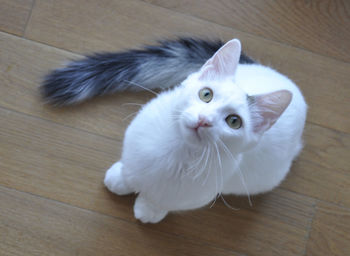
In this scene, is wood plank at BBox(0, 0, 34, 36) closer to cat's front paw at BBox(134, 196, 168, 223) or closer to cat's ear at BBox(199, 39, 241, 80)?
cat's front paw at BBox(134, 196, 168, 223)

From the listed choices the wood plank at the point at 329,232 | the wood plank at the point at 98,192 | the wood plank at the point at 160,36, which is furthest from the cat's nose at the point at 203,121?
the wood plank at the point at 329,232

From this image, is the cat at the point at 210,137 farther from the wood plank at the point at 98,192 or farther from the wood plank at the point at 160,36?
the wood plank at the point at 160,36

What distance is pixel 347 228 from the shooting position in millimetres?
1538

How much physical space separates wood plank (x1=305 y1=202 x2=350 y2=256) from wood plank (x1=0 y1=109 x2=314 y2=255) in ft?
0.16

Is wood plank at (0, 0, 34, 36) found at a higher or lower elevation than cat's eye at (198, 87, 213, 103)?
lower

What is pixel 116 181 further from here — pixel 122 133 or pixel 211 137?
pixel 211 137

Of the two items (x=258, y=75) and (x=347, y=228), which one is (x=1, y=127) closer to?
(x=258, y=75)

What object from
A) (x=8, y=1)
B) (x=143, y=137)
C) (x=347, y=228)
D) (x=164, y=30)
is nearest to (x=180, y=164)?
(x=143, y=137)

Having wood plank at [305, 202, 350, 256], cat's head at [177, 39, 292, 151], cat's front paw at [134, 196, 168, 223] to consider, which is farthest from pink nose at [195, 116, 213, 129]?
wood plank at [305, 202, 350, 256]

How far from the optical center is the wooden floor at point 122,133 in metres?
1.41

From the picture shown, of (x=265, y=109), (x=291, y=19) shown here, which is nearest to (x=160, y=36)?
(x=291, y=19)

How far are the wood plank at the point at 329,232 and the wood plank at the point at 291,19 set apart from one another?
733mm

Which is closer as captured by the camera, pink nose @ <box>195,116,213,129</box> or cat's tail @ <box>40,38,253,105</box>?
pink nose @ <box>195,116,213,129</box>

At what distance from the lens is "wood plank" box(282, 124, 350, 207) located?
1.55 metres
